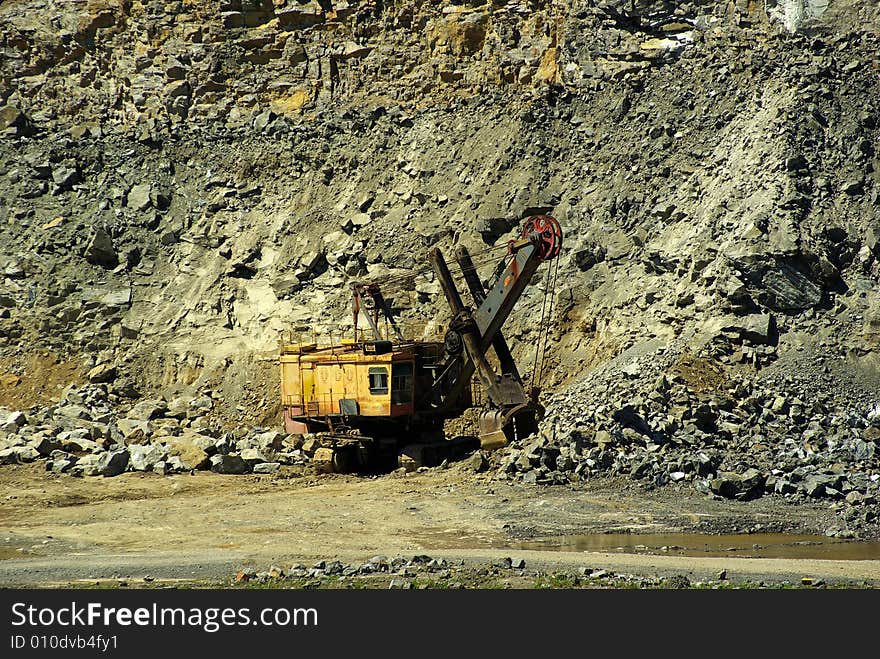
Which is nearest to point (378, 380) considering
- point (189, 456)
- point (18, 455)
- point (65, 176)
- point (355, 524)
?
point (189, 456)

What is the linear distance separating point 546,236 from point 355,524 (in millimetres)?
7084

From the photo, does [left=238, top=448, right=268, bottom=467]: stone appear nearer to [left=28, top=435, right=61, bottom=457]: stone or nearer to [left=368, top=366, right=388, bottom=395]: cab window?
[left=368, top=366, right=388, bottom=395]: cab window

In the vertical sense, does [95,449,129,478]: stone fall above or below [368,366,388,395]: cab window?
below

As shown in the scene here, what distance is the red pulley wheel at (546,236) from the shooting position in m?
20.3

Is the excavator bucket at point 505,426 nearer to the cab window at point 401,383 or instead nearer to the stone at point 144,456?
the cab window at point 401,383

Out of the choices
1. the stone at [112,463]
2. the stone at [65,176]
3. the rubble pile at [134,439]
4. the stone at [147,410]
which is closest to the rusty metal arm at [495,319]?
the rubble pile at [134,439]

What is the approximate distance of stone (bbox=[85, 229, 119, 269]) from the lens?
3039 centimetres

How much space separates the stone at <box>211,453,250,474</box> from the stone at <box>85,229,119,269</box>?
35.0 feet

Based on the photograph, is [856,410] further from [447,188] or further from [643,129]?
[447,188]

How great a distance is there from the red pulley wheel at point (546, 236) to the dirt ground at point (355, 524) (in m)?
4.29

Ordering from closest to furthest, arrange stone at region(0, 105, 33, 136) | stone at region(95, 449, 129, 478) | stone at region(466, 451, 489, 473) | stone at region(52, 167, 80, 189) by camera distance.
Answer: stone at region(466, 451, 489, 473), stone at region(95, 449, 129, 478), stone at region(52, 167, 80, 189), stone at region(0, 105, 33, 136)

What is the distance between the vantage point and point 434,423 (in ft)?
71.8

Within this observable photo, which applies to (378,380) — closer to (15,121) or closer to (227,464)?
(227,464)

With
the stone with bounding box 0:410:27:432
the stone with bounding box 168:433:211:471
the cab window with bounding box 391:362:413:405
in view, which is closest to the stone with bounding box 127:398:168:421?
the stone with bounding box 0:410:27:432
